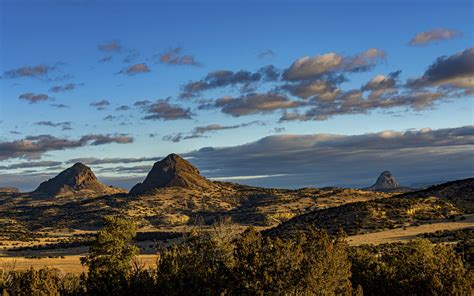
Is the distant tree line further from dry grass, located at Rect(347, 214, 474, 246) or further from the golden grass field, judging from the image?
the golden grass field

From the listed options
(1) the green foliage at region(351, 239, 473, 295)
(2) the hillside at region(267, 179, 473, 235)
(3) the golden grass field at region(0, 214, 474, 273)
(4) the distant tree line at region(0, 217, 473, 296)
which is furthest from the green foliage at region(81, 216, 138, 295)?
(2) the hillside at region(267, 179, 473, 235)

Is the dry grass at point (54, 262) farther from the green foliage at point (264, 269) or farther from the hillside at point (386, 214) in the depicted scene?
the green foliage at point (264, 269)

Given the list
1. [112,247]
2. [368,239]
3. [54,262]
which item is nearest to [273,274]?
[112,247]

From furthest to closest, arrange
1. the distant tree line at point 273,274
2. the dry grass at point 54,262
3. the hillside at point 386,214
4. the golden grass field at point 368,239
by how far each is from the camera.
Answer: the hillside at point 386,214
the dry grass at point 54,262
the golden grass field at point 368,239
the distant tree line at point 273,274

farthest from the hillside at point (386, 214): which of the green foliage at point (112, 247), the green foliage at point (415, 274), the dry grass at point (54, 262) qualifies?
the green foliage at point (415, 274)

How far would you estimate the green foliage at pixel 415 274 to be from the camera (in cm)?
3195

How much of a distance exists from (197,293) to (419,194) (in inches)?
3701

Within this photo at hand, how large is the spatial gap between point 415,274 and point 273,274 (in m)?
11.8

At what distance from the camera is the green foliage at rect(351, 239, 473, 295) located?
32.0 m

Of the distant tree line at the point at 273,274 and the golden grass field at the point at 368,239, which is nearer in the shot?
the distant tree line at the point at 273,274

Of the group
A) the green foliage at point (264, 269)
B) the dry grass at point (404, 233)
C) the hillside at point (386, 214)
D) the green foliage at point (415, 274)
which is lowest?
the dry grass at point (404, 233)

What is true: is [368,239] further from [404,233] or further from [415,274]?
[415,274]

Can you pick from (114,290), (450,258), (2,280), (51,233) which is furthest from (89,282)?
(51,233)

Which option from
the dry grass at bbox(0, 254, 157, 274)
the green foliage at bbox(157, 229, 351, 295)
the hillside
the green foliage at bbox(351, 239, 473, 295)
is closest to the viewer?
the green foliage at bbox(157, 229, 351, 295)
